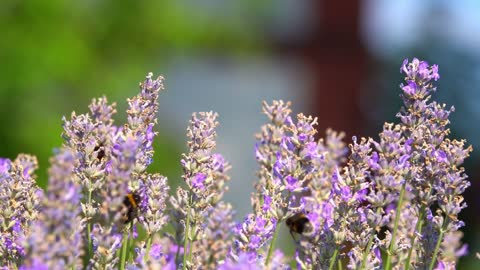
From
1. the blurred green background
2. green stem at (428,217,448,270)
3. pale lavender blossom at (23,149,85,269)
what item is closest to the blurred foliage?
the blurred green background

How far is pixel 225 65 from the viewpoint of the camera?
14.5 m

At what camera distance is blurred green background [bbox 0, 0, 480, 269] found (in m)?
8.92

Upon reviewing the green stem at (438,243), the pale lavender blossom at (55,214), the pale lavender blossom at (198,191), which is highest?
the pale lavender blossom at (198,191)

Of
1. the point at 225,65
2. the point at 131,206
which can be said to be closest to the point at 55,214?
the point at 131,206

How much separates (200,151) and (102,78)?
9.16 m

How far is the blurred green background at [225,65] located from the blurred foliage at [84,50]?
1 cm

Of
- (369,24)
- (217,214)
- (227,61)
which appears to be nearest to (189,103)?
(227,61)

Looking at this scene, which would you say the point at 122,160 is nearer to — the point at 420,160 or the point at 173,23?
the point at 420,160

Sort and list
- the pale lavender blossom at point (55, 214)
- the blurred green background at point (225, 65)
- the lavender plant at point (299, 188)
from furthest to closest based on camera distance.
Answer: the blurred green background at point (225, 65), the lavender plant at point (299, 188), the pale lavender blossom at point (55, 214)

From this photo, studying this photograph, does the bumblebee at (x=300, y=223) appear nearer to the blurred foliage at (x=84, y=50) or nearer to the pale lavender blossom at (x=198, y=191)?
the pale lavender blossom at (x=198, y=191)

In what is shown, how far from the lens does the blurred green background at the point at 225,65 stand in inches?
351

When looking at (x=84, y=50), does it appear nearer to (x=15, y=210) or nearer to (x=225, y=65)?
(x=225, y=65)

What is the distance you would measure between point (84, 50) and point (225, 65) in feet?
14.1

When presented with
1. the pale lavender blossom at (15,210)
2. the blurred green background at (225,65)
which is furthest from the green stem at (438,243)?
the blurred green background at (225,65)
